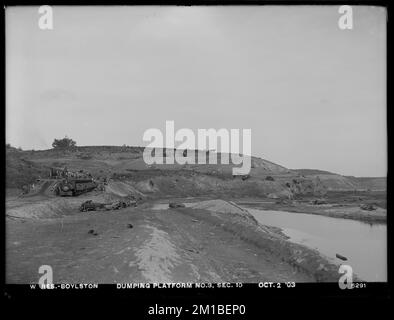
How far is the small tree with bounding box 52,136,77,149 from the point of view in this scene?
2473 millimetres

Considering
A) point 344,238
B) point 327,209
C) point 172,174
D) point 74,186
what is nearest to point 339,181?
point 327,209

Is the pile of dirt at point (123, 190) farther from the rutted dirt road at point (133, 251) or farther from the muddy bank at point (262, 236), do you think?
the muddy bank at point (262, 236)

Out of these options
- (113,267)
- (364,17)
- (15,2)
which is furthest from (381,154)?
(15,2)

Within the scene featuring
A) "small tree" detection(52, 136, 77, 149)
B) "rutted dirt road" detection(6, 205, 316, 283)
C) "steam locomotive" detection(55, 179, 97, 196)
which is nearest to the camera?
"rutted dirt road" detection(6, 205, 316, 283)

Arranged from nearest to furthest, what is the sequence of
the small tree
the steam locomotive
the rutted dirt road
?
the rutted dirt road
the small tree
the steam locomotive

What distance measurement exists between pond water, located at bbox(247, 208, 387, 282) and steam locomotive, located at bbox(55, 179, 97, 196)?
5.63ft

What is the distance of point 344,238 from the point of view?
96.9 inches

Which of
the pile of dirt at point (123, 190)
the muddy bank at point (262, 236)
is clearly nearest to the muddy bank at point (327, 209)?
the muddy bank at point (262, 236)

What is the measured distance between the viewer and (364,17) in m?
2.40

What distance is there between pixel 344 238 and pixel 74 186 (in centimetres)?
273

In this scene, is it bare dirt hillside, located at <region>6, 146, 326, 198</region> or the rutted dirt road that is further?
bare dirt hillside, located at <region>6, 146, 326, 198</region>

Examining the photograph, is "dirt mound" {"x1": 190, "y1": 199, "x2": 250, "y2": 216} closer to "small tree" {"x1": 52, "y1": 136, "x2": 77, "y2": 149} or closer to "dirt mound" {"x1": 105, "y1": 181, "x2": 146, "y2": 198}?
A: "dirt mound" {"x1": 105, "y1": 181, "x2": 146, "y2": 198}

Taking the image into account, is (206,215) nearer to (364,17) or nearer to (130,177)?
(130,177)

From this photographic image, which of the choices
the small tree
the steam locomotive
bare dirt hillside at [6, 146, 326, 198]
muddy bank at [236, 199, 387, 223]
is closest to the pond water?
muddy bank at [236, 199, 387, 223]
